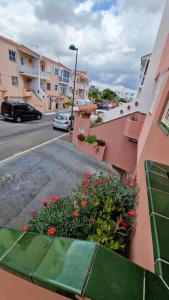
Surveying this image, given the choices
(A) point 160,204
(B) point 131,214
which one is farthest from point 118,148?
(A) point 160,204

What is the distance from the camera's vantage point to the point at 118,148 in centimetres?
869

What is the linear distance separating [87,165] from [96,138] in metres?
1.91

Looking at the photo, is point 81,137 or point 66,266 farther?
point 81,137

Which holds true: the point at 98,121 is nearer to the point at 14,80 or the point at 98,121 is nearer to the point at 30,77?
the point at 14,80

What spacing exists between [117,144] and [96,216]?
6.58 m

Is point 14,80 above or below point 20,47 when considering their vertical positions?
below

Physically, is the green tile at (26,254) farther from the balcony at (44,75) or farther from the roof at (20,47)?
the balcony at (44,75)

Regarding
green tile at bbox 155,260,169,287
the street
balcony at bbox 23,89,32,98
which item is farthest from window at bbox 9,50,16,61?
green tile at bbox 155,260,169,287

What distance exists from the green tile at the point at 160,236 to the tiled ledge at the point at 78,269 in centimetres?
10

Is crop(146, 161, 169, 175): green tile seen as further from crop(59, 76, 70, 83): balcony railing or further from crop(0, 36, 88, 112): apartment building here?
crop(59, 76, 70, 83): balcony railing

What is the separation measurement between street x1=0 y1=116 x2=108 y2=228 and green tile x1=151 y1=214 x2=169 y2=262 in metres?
4.08

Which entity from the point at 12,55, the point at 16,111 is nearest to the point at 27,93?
the point at 12,55

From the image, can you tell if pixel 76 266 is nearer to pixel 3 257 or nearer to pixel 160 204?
pixel 3 257

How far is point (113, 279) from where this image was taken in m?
0.78
